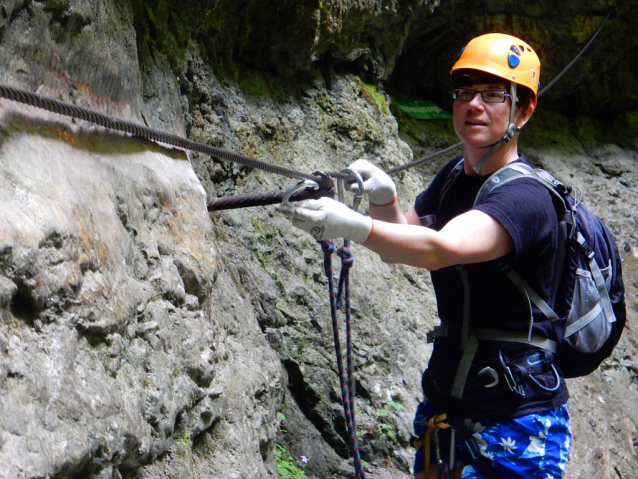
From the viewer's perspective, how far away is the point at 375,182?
2225 mm

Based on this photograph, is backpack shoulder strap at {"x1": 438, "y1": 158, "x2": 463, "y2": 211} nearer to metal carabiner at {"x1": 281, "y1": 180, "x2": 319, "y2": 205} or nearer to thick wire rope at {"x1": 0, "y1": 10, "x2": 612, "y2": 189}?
thick wire rope at {"x1": 0, "y1": 10, "x2": 612, "y2": 189}

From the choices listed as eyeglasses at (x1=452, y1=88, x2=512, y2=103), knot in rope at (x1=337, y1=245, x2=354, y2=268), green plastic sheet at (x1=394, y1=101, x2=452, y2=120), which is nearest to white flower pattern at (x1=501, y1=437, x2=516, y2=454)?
knot in rope at (x1=337, y1=245, x2=354, y2=268)

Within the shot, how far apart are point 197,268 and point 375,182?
0.73 m

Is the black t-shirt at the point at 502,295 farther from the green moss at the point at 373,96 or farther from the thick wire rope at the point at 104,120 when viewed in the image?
the green moss at the point at 373,96

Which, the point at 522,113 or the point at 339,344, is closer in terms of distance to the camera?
the point at 522,113

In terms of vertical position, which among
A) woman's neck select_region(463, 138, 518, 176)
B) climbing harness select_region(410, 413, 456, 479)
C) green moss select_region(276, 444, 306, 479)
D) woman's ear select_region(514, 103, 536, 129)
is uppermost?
woman's ear select_region(514, 103, 536, 129)

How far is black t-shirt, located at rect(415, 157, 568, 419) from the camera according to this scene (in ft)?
5.62

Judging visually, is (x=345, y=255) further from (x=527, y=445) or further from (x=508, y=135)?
(x=527, y=445)

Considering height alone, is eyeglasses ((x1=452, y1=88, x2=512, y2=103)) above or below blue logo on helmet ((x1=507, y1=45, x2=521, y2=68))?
below

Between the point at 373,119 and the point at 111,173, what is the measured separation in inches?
121

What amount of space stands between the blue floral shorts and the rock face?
0.78m

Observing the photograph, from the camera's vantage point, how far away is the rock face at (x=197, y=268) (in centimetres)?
128

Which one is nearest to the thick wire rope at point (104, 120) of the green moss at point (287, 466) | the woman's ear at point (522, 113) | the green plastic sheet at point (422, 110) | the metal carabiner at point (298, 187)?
the metal carabiner at point (298, 187)

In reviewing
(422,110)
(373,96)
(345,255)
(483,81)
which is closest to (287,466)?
(345,255)
